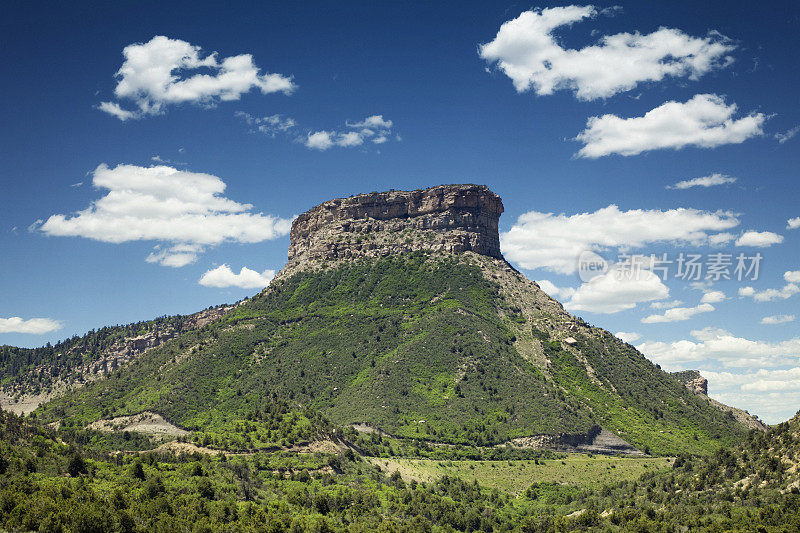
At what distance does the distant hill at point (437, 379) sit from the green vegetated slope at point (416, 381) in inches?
16.7

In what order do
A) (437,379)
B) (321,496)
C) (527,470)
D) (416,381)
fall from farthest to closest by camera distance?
(437,379) < (416,381) < (527,470) < (321,496)

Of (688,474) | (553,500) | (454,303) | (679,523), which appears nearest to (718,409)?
(454,303)

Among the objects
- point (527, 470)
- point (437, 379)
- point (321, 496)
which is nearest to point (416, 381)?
point (437, 379)

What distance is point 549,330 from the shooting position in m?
182

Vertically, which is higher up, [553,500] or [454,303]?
[454,303]

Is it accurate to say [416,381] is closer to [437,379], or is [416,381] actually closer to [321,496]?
[437,379]

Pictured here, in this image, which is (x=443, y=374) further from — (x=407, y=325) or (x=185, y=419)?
(x=185, y=419)

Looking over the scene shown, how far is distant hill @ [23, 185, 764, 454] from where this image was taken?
143 metres

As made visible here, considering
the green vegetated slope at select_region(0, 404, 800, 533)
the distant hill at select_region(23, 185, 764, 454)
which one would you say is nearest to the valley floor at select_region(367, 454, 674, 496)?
the distant hill at select_region(23, 185, 764, 454)

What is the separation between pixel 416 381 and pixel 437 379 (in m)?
5.44

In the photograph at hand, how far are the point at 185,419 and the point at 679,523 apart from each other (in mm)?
115466

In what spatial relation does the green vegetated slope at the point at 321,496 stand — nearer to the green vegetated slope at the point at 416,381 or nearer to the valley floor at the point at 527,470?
the valley floor at the point at 527,470

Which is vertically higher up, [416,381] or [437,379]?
[437,379]

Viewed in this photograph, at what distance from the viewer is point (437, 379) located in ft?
521
